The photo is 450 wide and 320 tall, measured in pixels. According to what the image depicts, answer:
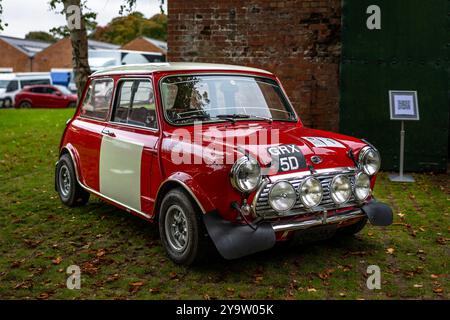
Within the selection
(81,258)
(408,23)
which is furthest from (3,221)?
(408,23)

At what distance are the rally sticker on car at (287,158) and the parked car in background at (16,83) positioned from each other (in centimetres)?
2726

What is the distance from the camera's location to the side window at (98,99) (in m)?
6.14

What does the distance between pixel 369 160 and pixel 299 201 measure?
0.93 m

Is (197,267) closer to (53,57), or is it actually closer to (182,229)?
(182,229)

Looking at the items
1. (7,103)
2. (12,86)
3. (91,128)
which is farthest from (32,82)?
(91,128)

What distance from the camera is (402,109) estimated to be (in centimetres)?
863

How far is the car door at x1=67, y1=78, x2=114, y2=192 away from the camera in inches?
240

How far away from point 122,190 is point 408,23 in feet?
19.6

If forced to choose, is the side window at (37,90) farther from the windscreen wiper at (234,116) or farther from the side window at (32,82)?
the windscreen wiper at (234,116)

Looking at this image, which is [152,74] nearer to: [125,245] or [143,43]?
[125,245]

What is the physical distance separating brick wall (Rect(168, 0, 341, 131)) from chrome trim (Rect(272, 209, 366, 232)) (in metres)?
5.03

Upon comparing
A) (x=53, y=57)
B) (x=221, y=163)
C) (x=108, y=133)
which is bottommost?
(x=221, y=163)

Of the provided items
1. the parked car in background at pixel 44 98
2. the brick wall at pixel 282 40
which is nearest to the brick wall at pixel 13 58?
the parked car in background at pixel 44 98

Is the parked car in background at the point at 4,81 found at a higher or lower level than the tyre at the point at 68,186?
higher
